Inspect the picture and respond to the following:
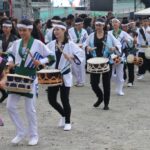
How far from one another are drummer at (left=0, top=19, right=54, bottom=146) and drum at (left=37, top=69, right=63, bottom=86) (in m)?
0.48

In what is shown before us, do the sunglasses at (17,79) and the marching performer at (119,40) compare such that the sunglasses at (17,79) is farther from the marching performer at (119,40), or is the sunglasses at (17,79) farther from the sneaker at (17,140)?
the marching performer at (119,40)

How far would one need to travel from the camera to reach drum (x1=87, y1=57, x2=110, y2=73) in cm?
955

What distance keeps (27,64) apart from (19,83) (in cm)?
35

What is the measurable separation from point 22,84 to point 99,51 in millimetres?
3312

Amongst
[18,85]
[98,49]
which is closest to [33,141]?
[18,85]

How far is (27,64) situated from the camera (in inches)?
283


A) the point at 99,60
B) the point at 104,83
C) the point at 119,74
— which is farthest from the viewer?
the point at 119,74

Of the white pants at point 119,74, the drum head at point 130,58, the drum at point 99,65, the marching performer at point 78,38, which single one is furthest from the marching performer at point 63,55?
the marching performer at point 78,38

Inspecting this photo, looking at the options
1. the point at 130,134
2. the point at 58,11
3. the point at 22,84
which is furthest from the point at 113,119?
the point at 58,11

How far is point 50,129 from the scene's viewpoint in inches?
330

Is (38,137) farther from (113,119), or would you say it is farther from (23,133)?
(113,119)

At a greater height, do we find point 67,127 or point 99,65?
point 99,65

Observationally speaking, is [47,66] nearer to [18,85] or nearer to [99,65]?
[18,85]

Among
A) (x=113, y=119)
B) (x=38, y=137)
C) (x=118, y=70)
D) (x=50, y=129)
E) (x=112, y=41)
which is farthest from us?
(x=118, y=70)
